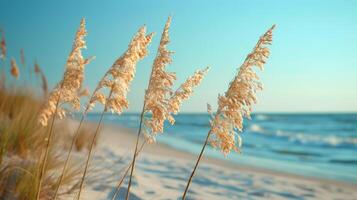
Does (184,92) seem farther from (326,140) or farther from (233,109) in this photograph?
(326,140)

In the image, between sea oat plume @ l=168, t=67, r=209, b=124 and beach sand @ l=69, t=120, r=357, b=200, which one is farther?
beach sand @ l=69, t=120, r=357, b=200

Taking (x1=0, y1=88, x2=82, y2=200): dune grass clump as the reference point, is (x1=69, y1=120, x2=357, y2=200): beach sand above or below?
below

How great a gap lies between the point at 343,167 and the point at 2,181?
1156cm

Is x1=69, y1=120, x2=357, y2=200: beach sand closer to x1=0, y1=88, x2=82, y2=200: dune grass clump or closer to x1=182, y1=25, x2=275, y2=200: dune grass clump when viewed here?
x1=0, y1=88, x2=82, y2=200: dune grass clump

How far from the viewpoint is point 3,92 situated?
24.2 feet

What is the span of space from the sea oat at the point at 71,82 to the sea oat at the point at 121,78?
0.20 m

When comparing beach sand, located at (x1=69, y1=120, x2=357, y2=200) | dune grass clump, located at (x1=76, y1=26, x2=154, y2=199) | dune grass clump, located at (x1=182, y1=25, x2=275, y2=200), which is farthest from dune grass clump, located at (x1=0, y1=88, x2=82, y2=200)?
dune grass clump, located at (x1=182, y1=25, x2=275, y2=200)

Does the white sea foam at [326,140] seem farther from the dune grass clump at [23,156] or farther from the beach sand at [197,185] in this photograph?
the dune grass clump at [23,156]

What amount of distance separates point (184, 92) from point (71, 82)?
72 centimetres

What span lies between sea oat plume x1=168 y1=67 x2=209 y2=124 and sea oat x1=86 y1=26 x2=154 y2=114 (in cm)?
26

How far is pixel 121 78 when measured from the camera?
7.38 feet

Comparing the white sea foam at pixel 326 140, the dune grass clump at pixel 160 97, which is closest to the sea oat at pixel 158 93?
the dune grass clump at pixel 160 97

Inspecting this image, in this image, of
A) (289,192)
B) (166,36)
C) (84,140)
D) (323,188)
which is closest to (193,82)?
(166,36)

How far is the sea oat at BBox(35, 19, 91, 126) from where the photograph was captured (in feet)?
8.01
